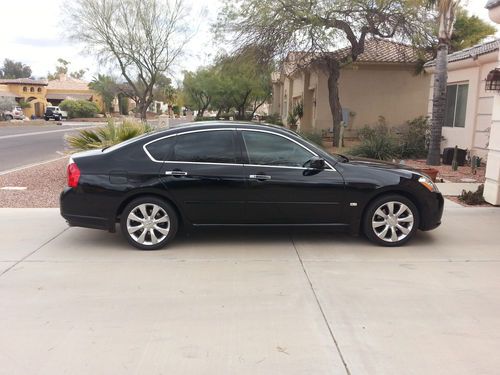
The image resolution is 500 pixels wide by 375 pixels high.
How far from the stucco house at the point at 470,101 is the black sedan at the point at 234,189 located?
28.7ft

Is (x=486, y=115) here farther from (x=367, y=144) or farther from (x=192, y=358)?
(x=192, y=358)

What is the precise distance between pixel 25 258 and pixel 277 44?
47.5 ft

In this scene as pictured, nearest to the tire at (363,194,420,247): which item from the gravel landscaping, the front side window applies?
the front side window

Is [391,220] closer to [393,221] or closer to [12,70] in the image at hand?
[393,221]

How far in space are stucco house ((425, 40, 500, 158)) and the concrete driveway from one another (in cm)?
839

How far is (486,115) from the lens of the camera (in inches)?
545

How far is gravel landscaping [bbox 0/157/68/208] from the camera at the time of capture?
8.92 metres

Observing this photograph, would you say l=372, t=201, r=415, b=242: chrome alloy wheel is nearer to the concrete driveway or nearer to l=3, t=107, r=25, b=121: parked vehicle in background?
the concrete driveway

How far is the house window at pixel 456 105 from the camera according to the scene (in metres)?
15.3

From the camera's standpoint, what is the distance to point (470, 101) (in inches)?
577

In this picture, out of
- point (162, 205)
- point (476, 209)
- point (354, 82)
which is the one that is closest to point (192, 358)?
point (162, 205)

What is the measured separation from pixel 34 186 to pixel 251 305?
26.1 ft

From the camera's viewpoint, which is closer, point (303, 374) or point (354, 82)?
point (303, 374)

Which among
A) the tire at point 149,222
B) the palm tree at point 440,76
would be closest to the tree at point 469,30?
the palm tree at point 440,76
